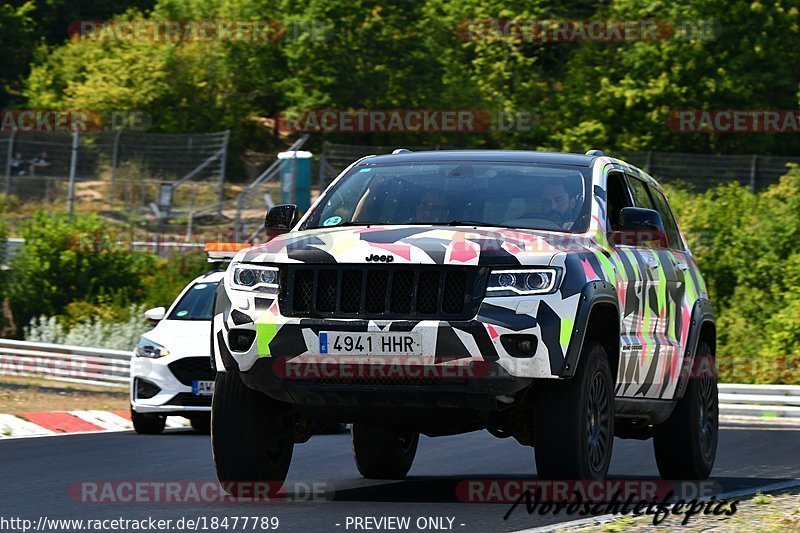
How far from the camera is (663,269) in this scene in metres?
10.7

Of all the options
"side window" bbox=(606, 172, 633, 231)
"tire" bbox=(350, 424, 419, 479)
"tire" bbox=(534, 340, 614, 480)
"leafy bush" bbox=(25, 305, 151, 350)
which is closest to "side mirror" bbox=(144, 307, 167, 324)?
"tire" bbox=(350, 424, 419, 479)

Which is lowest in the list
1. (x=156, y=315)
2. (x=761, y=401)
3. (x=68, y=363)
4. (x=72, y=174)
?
(x=68, y=363)

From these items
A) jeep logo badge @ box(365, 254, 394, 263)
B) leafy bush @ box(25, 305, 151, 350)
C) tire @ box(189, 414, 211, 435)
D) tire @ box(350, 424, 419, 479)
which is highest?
jeep logo badge @ box(365, 254, 394, 263)

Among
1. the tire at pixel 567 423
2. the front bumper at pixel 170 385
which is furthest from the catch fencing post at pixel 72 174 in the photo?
the tire at pixel 567 423

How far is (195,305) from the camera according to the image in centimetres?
1781

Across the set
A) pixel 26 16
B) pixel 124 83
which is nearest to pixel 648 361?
pixel 124 83

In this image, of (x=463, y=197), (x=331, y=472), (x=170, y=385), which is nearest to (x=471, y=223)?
(x=463, y=197)

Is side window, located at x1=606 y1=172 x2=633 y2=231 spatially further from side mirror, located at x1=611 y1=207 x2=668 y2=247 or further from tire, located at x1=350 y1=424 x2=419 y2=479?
tire, located at x1=350 y1=424 x2=419 y2=479

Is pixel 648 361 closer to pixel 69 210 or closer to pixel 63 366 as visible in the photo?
pixel 63 366

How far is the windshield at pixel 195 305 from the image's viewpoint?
17.7 metres

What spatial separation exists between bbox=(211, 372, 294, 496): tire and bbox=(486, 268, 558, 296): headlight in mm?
1571

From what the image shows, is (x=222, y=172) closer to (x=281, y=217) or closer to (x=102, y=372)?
(x=102, y=372)

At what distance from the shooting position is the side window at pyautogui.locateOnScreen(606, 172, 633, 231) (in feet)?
33.0

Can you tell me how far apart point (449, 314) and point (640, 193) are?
10.1 feet
